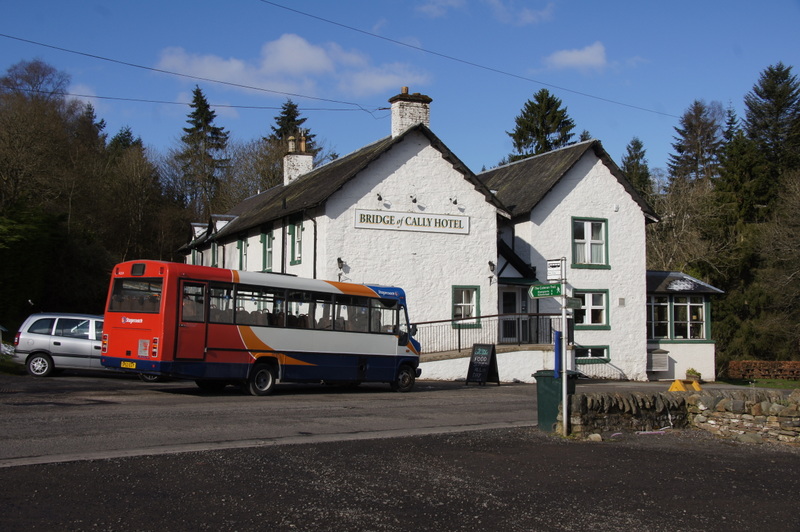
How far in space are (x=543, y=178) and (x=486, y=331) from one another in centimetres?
727

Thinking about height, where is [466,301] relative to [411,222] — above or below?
below

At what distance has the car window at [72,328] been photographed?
2120 cm

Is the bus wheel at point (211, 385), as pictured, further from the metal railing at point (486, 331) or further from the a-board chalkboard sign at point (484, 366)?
the metal railing at point (486, 331)

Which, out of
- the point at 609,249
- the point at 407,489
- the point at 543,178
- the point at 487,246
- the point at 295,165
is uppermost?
the point at 295,165

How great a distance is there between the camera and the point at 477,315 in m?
29.1

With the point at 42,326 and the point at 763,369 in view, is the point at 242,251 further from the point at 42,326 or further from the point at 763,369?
the point at 763,369

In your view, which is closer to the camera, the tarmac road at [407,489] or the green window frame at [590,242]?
the tarmac road at [407,489]

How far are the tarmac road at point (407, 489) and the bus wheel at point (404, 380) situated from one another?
1032 cm

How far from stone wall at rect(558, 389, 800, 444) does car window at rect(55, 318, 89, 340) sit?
1398 centimetres

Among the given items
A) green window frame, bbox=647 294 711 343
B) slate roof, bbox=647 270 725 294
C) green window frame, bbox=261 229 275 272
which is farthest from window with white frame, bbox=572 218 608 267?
green window frame, bbox=261 229 275 272

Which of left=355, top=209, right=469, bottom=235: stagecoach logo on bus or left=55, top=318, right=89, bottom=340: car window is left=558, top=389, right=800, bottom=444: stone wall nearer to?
left=55, top=318, right=89, bottom=340: car window

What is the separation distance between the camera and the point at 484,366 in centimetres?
2558

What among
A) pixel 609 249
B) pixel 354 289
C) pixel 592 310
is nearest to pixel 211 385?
pixel 354 289

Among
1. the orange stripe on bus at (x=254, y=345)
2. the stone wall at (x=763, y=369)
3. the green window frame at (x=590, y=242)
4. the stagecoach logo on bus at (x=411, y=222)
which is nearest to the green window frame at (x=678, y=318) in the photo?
the green window frame at (x=590, y=242)
